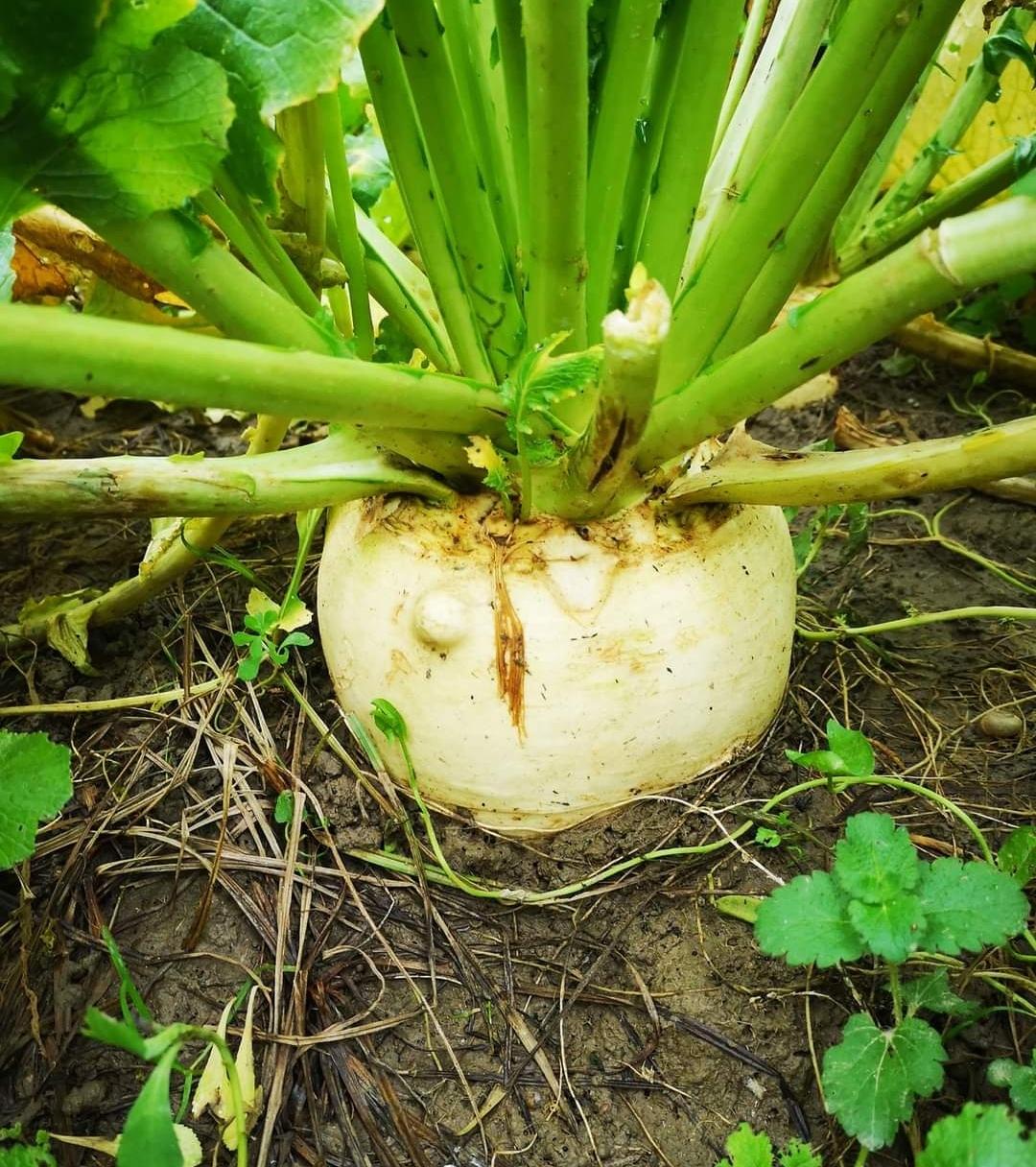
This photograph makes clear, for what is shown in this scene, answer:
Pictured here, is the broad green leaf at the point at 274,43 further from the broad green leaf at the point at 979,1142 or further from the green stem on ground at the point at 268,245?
the broad green leaf at the point at 979,1142

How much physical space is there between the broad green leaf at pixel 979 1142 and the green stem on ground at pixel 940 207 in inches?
29.0

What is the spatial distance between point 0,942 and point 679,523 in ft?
2.72

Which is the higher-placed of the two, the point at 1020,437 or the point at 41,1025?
the point at 1020,437

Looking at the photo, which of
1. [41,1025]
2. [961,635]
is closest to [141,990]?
[41,1025]

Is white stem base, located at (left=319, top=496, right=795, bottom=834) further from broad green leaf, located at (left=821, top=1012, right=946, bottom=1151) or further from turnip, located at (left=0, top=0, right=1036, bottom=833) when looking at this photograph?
broad green leaf, located at (left=821, top=1012, right=946, bottom=1151)

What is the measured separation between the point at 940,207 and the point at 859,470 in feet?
1.39

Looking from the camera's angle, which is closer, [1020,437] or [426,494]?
[1020,437]

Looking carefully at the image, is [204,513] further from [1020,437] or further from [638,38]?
[1020,437]

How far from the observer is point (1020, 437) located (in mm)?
876

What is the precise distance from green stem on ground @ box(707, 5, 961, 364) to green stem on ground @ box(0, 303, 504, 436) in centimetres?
33

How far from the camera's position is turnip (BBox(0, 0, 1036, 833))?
736 millimetres

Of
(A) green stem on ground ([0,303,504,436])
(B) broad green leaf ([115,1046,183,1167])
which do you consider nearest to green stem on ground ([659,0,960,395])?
(A) green stem on ground ([0,303,504,436])

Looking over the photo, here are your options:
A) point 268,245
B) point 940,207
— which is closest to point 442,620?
point 268,245

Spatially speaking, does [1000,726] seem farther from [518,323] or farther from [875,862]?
[518,323]
